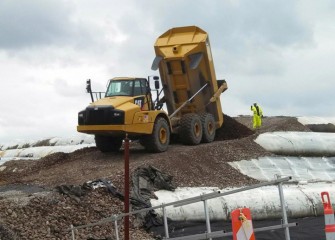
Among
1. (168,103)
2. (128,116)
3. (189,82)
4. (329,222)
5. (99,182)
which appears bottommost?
(329,222)

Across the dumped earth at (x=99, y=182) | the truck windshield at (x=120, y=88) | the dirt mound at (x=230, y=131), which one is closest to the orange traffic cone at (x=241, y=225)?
the dumped earth at (x=99, y=182)

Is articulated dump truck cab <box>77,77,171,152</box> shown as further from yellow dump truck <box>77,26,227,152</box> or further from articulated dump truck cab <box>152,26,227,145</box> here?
articulated dump truck cab <box>152,26,227,145</box>

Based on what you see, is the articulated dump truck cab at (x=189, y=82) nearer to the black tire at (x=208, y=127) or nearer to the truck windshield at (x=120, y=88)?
the black tire at (x=208, y=127)

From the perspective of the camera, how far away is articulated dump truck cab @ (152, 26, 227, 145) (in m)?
16.6

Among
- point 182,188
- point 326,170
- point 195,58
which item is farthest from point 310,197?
point 195,58

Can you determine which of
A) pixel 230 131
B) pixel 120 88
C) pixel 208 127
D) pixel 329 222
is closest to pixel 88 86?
pixel 120 88

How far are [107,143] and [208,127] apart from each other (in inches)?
137

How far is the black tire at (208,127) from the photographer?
56.2ft

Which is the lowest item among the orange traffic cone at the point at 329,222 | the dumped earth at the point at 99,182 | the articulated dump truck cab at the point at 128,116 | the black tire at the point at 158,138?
the orange traffic cone at the point at 329,222

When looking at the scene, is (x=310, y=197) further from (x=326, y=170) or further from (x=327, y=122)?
(x=327, y=122)

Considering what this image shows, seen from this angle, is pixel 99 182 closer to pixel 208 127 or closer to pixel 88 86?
pixel 88 86

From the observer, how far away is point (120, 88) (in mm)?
15375

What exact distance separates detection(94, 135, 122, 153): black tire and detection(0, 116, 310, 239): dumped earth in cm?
32

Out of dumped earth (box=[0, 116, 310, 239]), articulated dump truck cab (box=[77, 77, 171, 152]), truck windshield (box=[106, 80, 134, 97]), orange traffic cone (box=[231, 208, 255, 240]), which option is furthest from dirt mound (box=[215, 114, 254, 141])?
orange traffic cone (box=[231, 208, 255, 240])
